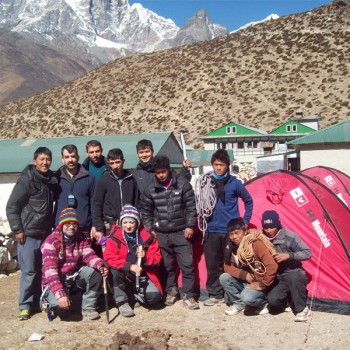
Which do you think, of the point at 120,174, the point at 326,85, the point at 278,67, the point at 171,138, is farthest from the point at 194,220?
the point at 278,67

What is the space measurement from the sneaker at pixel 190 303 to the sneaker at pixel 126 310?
2.27 ft

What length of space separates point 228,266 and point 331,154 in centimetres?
1760

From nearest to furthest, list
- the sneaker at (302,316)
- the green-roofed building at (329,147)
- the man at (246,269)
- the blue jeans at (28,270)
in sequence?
the sneaker at (302,316), the man at (246,269), the blue jeans at (28,270), the green-roofed building at (329,147)

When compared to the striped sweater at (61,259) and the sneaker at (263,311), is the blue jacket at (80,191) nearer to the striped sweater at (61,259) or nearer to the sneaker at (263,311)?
the striped sweater at (61,259)

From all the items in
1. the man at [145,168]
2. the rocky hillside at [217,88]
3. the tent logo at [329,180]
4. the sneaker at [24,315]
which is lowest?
the sneaker at [24,315]

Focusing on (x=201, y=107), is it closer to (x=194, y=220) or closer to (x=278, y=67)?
(x=278, y=67)

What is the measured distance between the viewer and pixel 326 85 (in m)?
51.3

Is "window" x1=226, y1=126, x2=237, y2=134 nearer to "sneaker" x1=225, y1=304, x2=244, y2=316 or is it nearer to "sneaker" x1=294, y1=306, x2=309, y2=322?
"sneaker" x1=225, y1=304, x2=244, y2=316

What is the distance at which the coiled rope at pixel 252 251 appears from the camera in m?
5.36

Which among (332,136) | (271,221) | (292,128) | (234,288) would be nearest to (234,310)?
(234,288)

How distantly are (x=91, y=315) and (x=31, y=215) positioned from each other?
143 cm

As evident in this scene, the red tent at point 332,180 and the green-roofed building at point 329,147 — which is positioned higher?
the green-roofed building at point 329,147

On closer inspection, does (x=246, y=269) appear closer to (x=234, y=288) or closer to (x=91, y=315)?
(x=234, y=288)

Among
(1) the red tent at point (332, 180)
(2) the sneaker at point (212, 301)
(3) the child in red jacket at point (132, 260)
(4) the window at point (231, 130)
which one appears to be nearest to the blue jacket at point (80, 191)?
(3) the child in red jacket at point (132, 260)
